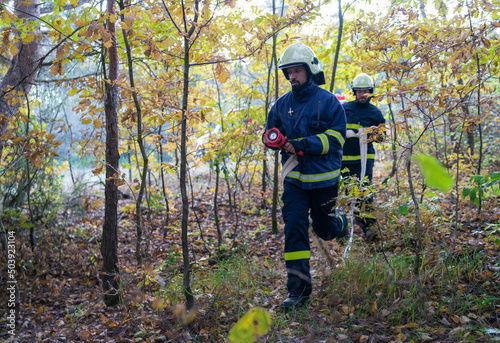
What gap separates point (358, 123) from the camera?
516 centimetres

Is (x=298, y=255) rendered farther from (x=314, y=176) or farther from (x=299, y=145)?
(x=299, y=145)

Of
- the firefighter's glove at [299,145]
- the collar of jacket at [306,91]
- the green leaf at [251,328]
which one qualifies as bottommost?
the green leaf at [251,328]

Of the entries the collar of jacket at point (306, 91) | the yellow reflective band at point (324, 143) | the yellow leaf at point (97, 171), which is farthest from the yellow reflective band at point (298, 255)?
the yellow leaf at point (97, 171)

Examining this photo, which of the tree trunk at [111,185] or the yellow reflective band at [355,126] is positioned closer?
the tree trunk at [111,185]

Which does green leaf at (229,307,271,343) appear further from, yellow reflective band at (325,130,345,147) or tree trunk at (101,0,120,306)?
tree trunk at (101,0,120,306)

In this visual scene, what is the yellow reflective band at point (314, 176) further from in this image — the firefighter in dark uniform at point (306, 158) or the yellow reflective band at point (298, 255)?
the yellow reflective band at point (298, 255)

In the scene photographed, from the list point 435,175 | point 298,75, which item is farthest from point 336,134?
point 435,175

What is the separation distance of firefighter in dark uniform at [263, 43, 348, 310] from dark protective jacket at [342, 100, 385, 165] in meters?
1.82

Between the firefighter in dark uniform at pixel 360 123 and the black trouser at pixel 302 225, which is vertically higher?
the firefighter in dark uniform at pixel 360 123

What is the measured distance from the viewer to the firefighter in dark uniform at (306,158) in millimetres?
3082

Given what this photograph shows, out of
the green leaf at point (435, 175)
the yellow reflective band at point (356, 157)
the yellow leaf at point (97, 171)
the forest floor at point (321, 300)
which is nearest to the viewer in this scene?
the green leaf at point (435, 175)

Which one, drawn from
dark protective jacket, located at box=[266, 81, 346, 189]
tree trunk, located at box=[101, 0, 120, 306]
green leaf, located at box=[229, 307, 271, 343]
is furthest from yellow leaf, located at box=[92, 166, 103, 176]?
green leaf, located at box=[229, 307, 271, 343]

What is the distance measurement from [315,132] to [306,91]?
400mm

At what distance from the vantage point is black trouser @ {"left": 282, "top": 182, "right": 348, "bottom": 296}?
9.96 ft
